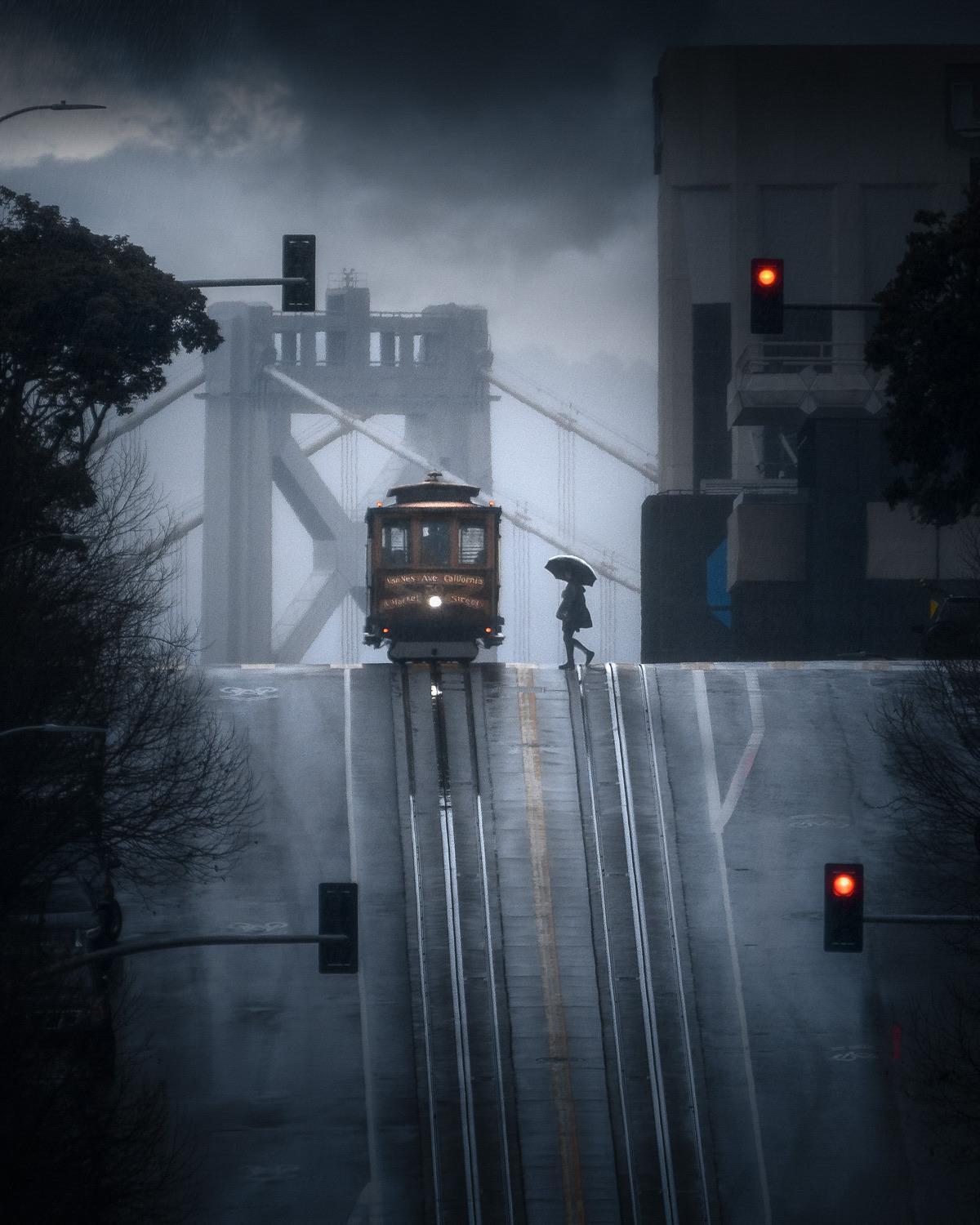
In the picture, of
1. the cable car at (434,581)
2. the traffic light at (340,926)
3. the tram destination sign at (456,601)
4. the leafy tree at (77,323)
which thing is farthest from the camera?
the tram destination sign at (456,601)

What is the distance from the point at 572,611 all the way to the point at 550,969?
495 inches

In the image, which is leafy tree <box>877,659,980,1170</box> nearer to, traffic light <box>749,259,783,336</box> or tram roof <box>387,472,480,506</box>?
traffic light <box>749,259,783,336</box>

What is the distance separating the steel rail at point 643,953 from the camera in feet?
87.6

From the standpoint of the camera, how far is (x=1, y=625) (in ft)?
98.0

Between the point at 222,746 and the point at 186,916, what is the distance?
4.81 metres

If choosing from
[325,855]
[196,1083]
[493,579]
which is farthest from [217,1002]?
[493,579]

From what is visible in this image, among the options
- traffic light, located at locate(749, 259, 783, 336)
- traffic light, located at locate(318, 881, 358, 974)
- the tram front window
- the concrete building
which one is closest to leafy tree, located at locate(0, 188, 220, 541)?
the tram front window

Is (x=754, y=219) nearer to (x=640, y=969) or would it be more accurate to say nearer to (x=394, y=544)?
(x=394, y=544)

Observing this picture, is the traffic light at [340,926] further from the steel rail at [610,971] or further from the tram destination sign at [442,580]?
the tram destination sign at [442,580]

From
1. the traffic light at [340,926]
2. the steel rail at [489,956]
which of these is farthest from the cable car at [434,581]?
the traffic light at [340,926]

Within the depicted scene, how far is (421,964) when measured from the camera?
103 feet

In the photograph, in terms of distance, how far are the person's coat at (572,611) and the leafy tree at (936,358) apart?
697 centimetres

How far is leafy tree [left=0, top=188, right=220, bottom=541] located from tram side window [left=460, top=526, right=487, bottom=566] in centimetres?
784

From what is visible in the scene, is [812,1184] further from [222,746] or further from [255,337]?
[255,337]
